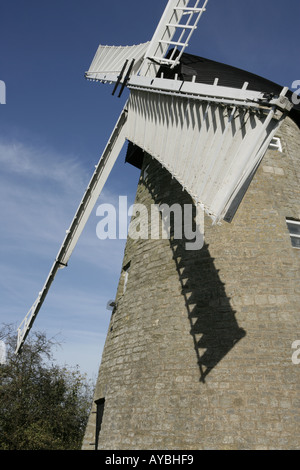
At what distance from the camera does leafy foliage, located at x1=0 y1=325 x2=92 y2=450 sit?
53.7 feet

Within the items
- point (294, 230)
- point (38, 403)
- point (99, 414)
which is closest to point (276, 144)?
point (294, 230)

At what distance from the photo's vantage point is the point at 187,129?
6.66m

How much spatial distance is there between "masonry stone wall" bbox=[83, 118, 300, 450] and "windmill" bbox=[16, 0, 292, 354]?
2.00m

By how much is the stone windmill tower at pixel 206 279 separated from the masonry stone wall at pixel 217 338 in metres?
0.02

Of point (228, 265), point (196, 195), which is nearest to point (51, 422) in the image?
point (228, 265)

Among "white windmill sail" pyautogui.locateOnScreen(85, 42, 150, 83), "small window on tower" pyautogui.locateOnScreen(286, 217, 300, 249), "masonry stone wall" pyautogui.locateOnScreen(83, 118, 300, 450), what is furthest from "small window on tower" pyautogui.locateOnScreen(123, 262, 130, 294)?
"white windmill sail" pyautogui.locateOnScreen(85, 42, 150, 83)

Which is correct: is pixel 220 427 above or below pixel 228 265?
below

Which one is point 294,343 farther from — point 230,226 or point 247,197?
point 247,197

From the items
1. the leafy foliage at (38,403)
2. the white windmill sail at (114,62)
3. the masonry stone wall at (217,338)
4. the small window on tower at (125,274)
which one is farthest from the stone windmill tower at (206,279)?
the leafy foliage at (38,403)

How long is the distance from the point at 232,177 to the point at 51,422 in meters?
17.5

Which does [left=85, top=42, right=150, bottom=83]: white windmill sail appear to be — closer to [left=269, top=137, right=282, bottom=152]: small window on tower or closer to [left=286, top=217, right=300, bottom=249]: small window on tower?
[left=269, top=137, right=282, bottom=152]: small window on tower

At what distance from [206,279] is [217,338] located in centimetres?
123

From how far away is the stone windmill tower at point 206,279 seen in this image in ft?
18.1

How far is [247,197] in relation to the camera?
323 inches
